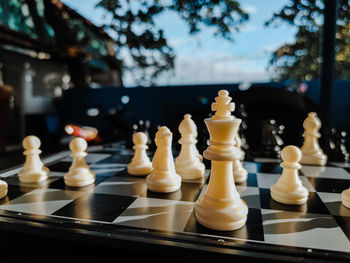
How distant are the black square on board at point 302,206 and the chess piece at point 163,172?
0.32 m

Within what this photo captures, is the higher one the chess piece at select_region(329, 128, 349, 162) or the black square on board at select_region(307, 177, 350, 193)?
the chess piece at select_region(329, 128, 349, 162)

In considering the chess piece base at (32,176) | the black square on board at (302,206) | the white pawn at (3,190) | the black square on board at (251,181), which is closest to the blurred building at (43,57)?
the chess piece base at (32,176)

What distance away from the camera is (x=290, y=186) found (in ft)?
2.63

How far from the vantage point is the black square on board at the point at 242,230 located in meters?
0.58

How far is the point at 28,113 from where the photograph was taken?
459cm

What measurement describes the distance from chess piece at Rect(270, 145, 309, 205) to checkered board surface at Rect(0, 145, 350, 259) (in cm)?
2

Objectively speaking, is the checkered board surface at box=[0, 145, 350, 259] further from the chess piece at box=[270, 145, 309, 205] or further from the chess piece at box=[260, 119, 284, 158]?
the chess piece at box=[260, 119, 284, 158]

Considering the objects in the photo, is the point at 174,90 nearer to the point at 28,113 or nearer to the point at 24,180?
the point at 24,180

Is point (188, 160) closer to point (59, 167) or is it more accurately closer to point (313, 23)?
point (59, 167)

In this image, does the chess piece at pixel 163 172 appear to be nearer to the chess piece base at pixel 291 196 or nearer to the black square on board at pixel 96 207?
the black square on board at pixel 96 207

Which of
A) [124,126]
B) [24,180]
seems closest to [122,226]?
[24,180]

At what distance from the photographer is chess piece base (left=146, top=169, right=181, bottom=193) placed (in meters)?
0.88

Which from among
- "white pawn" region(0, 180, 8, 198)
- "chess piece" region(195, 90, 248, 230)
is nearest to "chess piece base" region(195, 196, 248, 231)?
"chess piece" region(195, 90, 248, 230)

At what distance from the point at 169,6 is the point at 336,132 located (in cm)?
168
